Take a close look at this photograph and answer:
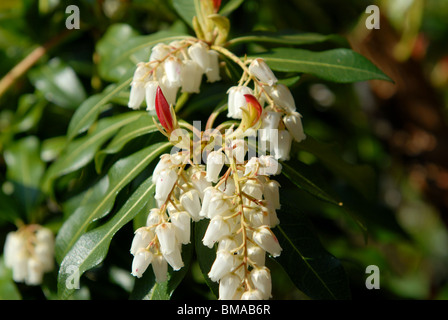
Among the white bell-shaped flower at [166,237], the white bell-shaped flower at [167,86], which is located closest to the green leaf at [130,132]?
the white bell-shaped flower at [167,86]

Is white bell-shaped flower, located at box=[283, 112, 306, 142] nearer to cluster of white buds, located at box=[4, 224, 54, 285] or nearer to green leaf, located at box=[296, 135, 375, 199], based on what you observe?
green leaf, located at box=[296, 135, 375, 199]

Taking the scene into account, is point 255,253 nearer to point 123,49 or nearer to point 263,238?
point 263,238

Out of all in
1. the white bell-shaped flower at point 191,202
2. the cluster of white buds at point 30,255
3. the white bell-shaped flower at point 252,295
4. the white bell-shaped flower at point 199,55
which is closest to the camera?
the white bell-shaped flower at point 252,295

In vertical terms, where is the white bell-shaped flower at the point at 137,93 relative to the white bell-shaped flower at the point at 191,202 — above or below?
above

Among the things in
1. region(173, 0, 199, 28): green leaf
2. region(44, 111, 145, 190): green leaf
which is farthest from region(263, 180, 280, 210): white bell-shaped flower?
region(173, 0, 199, 28): green leaf

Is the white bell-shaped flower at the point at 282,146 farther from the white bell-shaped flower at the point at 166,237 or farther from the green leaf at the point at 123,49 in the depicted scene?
the green leaf at the point at 123,49

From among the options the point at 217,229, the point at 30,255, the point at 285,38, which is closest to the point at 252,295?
the point at 217,229

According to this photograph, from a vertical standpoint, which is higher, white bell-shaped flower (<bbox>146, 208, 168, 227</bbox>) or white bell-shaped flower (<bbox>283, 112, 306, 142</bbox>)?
white bell-shaped flower (<bbox>283, 112, 306, 142</bbox>)
